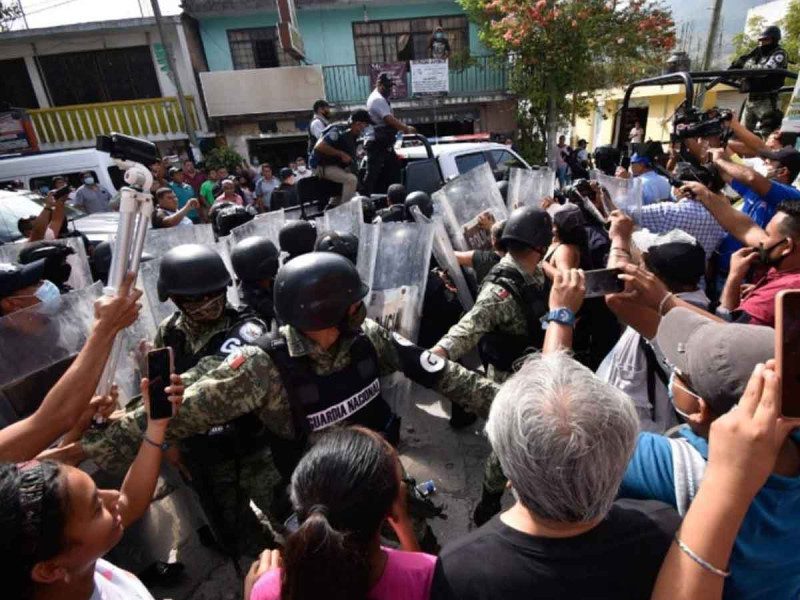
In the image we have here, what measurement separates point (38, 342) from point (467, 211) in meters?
3.18

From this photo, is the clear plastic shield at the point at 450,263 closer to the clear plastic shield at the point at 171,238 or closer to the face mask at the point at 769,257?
the clear plastic shield at the point at 171,238

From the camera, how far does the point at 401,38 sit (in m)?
15.2

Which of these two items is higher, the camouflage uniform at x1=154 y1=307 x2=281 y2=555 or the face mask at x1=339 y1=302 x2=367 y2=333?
the face mask at x1=339 y1=302 x2=367 y2=333

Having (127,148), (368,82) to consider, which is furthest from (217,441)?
(368,82)

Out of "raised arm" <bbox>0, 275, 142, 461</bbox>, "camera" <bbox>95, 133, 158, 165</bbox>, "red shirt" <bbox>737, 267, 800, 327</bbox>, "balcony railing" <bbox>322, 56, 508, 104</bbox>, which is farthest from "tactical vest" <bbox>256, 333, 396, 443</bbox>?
"balcony railing" <bbox>322, 56, 508, 104</bbox>

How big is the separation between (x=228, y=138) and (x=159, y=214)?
1176 cm

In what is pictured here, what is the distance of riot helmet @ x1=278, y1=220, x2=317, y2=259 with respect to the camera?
3.26 m

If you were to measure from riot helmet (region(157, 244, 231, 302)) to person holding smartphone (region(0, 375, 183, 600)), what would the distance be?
3.59ft

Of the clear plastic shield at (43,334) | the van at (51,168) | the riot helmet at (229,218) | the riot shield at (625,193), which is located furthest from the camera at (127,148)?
the van at (51,168)

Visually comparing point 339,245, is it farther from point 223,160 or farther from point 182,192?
point 223,160

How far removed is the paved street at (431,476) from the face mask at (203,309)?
4.48ft

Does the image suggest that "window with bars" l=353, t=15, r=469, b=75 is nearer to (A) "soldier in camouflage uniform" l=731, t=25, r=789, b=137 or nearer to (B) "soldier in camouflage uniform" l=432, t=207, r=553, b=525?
(A) "soldier in camouflage uniform" l=731, t=25, r=789, b=137

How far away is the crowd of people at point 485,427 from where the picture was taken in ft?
2.98

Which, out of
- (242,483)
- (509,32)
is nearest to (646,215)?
(242,483)
